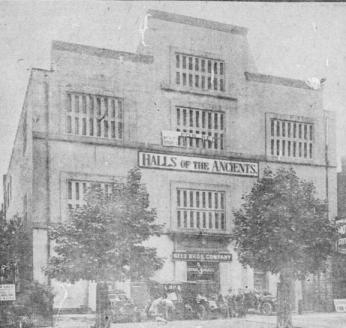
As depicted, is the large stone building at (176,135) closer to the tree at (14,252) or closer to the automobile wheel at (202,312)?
the tree at (14,252)

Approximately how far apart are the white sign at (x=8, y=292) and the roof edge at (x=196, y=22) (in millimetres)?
8086

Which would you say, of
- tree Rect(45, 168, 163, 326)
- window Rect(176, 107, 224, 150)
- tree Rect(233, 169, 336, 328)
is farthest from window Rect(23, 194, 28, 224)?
tree Rect(233, 169, 336, 328)

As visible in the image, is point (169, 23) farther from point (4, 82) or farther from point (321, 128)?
point (321, 128)

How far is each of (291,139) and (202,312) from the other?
677 cm

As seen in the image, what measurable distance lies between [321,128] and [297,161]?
1.45 metres

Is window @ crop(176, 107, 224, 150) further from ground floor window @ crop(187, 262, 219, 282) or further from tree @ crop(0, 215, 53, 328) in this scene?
tree @ crop(0, 215, 53, 328)

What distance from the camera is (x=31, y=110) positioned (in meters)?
17.6

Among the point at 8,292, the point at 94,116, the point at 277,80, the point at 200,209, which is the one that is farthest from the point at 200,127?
the point at 8,292

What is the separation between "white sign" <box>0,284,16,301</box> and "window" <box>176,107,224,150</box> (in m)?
6.91

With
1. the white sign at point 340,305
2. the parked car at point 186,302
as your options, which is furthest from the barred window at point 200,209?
the white sign at point 340,305

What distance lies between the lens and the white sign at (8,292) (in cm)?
1503

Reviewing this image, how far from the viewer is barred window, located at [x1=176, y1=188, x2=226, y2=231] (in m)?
19.5

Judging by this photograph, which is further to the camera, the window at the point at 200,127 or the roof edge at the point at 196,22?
the window at the point at 200,127

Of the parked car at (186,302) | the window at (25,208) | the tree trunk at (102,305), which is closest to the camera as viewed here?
the tree trunk at (102,305)
